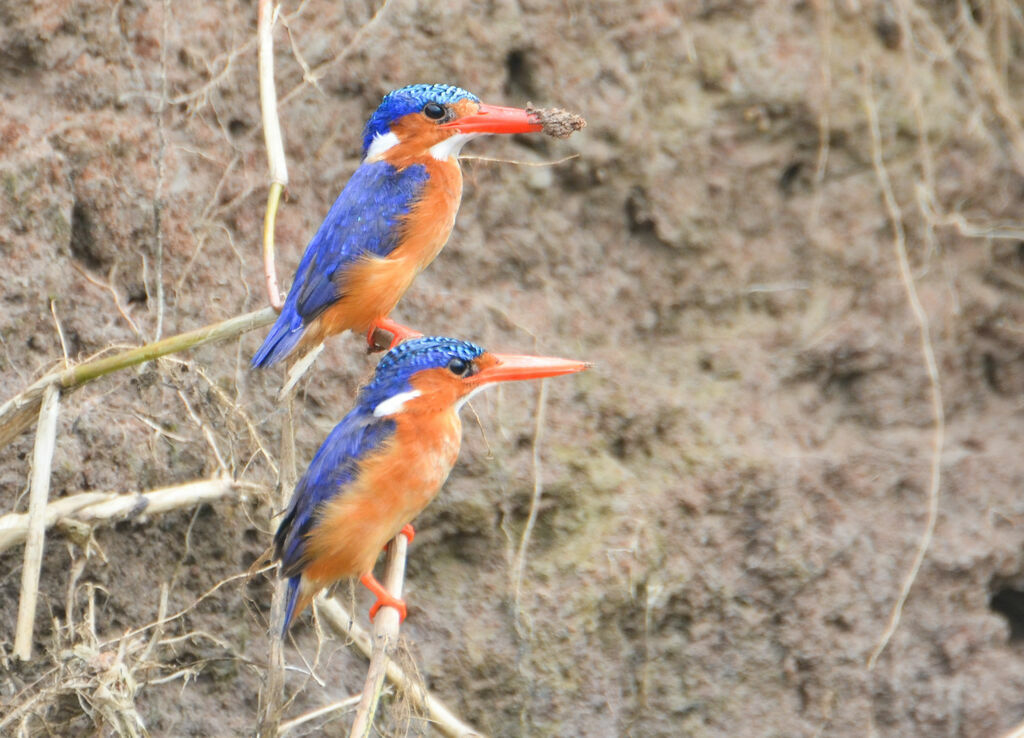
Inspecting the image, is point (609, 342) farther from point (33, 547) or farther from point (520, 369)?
point (33, 547)

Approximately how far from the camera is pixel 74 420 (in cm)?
314

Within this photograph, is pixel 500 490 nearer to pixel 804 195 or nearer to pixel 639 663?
pixel 639 663

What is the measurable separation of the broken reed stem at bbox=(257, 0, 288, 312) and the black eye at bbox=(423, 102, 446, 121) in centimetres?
44

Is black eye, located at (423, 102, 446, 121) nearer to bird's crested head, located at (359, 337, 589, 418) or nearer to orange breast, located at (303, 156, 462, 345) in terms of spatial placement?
orange breast, located at (303, 156, 462, 345)

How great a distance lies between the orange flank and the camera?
274cm

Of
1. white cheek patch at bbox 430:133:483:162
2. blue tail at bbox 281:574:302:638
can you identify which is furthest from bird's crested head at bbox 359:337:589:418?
white cheek patch at bbox 430:133:483:162

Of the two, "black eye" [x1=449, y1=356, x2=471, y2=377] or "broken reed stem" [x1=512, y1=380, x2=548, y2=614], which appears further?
"broken reed stem" [x1=512, y1=380, x2=548, y2=614]

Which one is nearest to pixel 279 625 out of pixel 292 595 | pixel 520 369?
pixel 292 595

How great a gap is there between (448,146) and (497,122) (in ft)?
0.92

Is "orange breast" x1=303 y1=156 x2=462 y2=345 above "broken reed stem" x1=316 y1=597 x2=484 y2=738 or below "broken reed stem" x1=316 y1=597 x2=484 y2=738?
above

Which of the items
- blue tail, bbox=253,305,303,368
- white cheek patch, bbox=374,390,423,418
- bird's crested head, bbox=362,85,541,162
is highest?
bird's crested head, bbox=362,85,541,162

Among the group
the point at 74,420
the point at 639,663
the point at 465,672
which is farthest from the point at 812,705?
the point at 74,420

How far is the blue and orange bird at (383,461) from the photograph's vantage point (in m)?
2.74

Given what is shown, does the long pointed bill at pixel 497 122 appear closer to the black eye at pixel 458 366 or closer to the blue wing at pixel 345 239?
the blue wing at pixel 345 239
